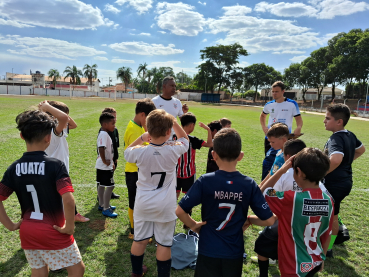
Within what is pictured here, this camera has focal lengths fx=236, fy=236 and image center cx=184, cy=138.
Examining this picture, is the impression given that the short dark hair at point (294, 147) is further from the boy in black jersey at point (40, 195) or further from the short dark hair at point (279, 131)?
the boy in black jersey at point (40, 195)

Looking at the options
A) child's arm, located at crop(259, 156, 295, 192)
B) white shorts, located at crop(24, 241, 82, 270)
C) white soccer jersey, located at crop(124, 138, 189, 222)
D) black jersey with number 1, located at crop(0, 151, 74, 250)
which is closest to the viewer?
black jersey with number 1, located at crop(0, 151, 74, 250)

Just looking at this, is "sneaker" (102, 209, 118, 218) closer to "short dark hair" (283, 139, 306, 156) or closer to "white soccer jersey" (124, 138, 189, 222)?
"white soccer jersey" (124, 138, 189, 222)

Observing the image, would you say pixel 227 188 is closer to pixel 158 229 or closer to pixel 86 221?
pixel 158 229

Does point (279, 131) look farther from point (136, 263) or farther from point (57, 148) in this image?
point (57, 148)

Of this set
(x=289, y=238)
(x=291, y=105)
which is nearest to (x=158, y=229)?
(x=289, y=238)

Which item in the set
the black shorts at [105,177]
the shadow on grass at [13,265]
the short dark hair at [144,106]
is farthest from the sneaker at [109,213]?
the short dark hair at [144,106]

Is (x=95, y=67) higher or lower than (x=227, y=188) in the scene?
higher

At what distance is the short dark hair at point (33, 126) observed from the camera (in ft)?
6.72

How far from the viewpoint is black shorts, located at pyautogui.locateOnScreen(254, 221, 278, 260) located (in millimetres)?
2607

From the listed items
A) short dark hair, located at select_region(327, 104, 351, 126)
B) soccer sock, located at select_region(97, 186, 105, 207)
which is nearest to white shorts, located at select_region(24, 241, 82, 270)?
soccer sock, located at select_region(97, 186, 105, 207)

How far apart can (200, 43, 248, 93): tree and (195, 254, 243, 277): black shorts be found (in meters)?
80.2

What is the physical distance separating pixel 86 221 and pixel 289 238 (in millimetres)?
3511

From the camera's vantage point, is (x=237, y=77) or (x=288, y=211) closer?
(x=288, y=211)

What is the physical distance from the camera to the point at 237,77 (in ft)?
265
